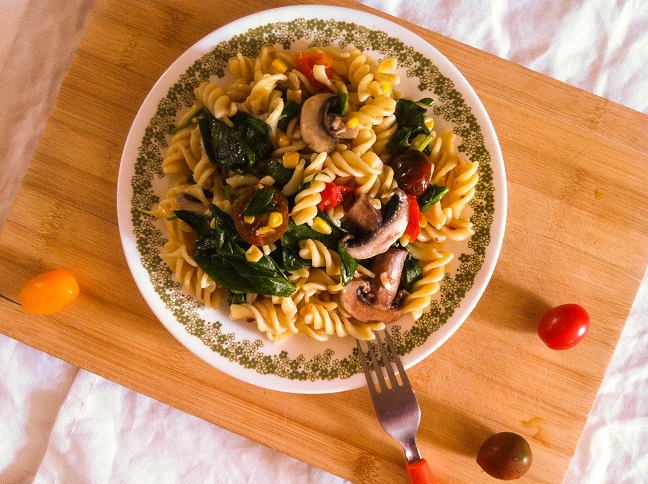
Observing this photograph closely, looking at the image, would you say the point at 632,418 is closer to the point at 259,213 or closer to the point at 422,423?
the point at 422,423

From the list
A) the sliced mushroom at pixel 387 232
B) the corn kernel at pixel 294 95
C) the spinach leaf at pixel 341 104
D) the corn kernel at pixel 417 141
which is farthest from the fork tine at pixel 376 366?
the corn kernel at pixel 294 95

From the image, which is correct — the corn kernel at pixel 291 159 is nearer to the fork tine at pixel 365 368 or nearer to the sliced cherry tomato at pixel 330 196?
the sliced cherry tomato at pixel 330 196

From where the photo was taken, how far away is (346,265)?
3260 mm

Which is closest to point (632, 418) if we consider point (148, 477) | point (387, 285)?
point (387, 285)

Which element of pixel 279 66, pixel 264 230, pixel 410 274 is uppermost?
pixel 279 66

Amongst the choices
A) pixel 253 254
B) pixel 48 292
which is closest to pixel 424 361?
pixel 253 254

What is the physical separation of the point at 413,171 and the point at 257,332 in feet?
4.33

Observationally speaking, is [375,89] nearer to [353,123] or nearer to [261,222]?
[353,123]

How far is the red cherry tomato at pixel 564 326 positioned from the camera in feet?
11.7

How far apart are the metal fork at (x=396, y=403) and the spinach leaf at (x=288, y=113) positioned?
1349mm

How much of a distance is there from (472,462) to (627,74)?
309 cm

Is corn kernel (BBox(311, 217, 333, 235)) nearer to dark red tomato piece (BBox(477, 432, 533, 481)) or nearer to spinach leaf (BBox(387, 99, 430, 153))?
spinach leaf (BBox(387, 99, 430, 153))

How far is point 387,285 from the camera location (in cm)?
328

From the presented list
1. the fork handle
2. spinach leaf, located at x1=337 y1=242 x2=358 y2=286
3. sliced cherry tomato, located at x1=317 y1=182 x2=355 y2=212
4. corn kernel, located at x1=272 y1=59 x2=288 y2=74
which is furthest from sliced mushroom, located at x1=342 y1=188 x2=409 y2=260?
the fork handle
